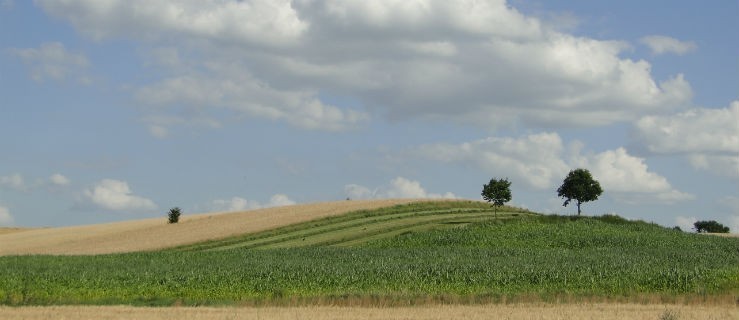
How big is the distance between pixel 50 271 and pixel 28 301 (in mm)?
11474

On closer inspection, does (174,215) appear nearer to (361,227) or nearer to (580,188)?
(361,227)

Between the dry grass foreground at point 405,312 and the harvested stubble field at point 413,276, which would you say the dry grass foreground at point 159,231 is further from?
the dry grass foreground at point 405,312

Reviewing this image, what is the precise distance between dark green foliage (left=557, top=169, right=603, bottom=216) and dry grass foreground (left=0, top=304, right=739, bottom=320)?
6395 centimetres

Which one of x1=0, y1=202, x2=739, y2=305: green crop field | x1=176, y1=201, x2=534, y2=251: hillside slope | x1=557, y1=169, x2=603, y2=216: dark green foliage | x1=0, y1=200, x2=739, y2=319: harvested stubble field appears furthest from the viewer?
x1=557, y1=169, x2=603, y2=216: dark green foliage

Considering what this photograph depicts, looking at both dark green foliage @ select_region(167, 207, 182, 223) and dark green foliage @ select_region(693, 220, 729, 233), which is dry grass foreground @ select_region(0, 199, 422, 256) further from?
dark green foliage @ select_region(693, 220, 729, 233)

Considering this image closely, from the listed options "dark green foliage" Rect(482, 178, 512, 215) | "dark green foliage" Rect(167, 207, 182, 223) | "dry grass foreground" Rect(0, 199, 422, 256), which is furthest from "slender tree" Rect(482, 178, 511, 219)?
"dark green foliage" Rect(167, 207, 182, 223)

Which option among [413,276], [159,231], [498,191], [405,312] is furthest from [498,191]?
[405,312]

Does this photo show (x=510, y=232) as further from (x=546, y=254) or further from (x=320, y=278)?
(x=320, y=278)

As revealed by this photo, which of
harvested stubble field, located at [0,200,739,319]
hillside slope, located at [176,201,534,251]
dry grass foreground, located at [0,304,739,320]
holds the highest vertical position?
hillside slope, located at [176,201,534,251]

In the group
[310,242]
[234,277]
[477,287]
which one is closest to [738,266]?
[477,287]

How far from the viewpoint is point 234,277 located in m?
40.8

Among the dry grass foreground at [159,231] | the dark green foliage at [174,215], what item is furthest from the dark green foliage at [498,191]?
the dark green foliage at [174,215]

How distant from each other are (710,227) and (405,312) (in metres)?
119

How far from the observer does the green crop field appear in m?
35.5
